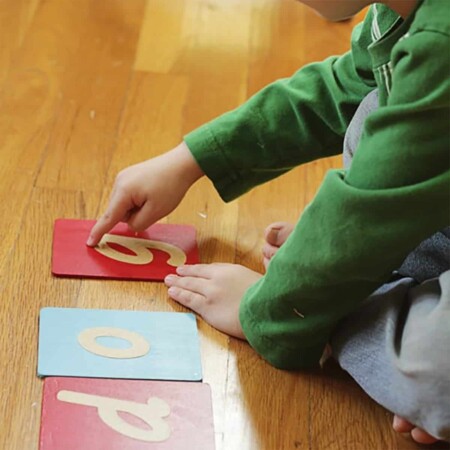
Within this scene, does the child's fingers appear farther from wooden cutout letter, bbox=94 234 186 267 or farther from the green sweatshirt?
the green sweatshirt

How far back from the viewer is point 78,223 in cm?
112

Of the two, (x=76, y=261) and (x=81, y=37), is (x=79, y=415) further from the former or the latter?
(x=81, y=37)

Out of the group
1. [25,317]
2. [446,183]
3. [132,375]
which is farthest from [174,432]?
[446,183]

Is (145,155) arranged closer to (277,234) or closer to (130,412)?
(277,234)

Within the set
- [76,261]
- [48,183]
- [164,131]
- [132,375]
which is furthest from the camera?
[164,131]

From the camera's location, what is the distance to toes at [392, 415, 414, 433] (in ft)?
2.90

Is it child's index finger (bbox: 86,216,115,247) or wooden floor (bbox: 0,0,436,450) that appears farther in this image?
child's index finger (bbox: 86,216,115,247)

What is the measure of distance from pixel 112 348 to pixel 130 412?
0.09m

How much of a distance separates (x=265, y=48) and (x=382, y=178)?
0.84 metres

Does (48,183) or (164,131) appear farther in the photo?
(164,131)

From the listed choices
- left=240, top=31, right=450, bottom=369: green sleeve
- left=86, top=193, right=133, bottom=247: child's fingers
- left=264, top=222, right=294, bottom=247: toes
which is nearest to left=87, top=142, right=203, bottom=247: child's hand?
left=86, top=193, right=133, bottom=247: child's fingers

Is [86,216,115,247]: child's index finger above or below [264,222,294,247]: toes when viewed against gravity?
below

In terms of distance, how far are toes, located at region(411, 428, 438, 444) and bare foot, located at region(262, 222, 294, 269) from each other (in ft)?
0.98

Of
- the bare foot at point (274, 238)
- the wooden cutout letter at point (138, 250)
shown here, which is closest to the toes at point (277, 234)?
the bare foot at point (274, 238)
